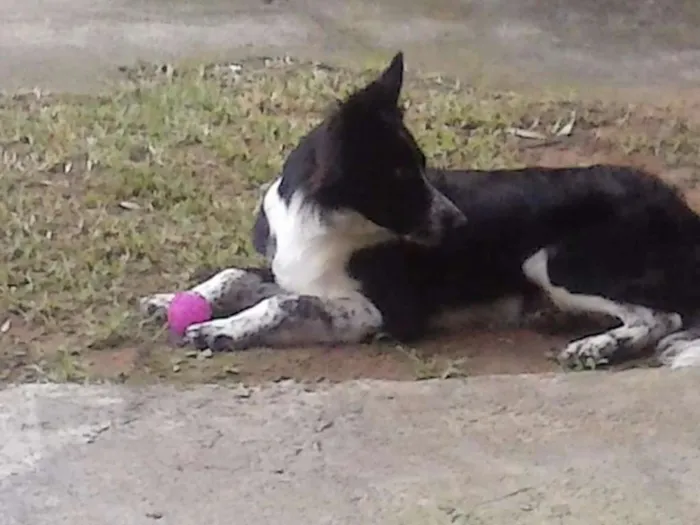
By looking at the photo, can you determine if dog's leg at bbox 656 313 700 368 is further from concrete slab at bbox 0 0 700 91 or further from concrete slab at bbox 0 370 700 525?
concrete slab at bbox 0 0 700 91

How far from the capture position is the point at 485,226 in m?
4.45

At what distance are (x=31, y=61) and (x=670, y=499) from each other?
5.50 metres

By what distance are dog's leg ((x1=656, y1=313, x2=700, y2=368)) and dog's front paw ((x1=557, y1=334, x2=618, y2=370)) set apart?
0.16 meters

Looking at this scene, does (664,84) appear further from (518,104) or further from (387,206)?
(387,206)

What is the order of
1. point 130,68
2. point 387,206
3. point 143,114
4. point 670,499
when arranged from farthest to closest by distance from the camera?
point 130,68
point 143,114
point 387,206
point 670,499

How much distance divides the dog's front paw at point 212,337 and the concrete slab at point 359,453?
56cm

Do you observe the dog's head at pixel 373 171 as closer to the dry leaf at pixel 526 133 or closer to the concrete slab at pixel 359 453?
the concrete slab at pixel 359 453

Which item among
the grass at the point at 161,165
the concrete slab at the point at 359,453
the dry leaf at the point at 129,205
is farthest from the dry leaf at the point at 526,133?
the concrete slab at the point at 359,453

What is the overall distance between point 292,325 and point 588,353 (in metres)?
0.90

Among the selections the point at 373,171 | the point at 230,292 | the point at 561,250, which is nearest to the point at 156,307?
the point at 230,292

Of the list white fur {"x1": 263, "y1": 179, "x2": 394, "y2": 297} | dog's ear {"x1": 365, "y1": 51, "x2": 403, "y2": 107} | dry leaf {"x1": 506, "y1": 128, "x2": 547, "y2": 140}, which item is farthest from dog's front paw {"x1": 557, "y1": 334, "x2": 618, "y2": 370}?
dry leaf {"x1": 506, "y1": 128, "x2": 547, "y2": 140}

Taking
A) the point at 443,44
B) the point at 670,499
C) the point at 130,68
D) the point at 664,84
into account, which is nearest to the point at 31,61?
the point at 130,68

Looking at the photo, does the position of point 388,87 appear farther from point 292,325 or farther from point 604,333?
point 604,333

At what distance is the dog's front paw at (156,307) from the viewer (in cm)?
432
